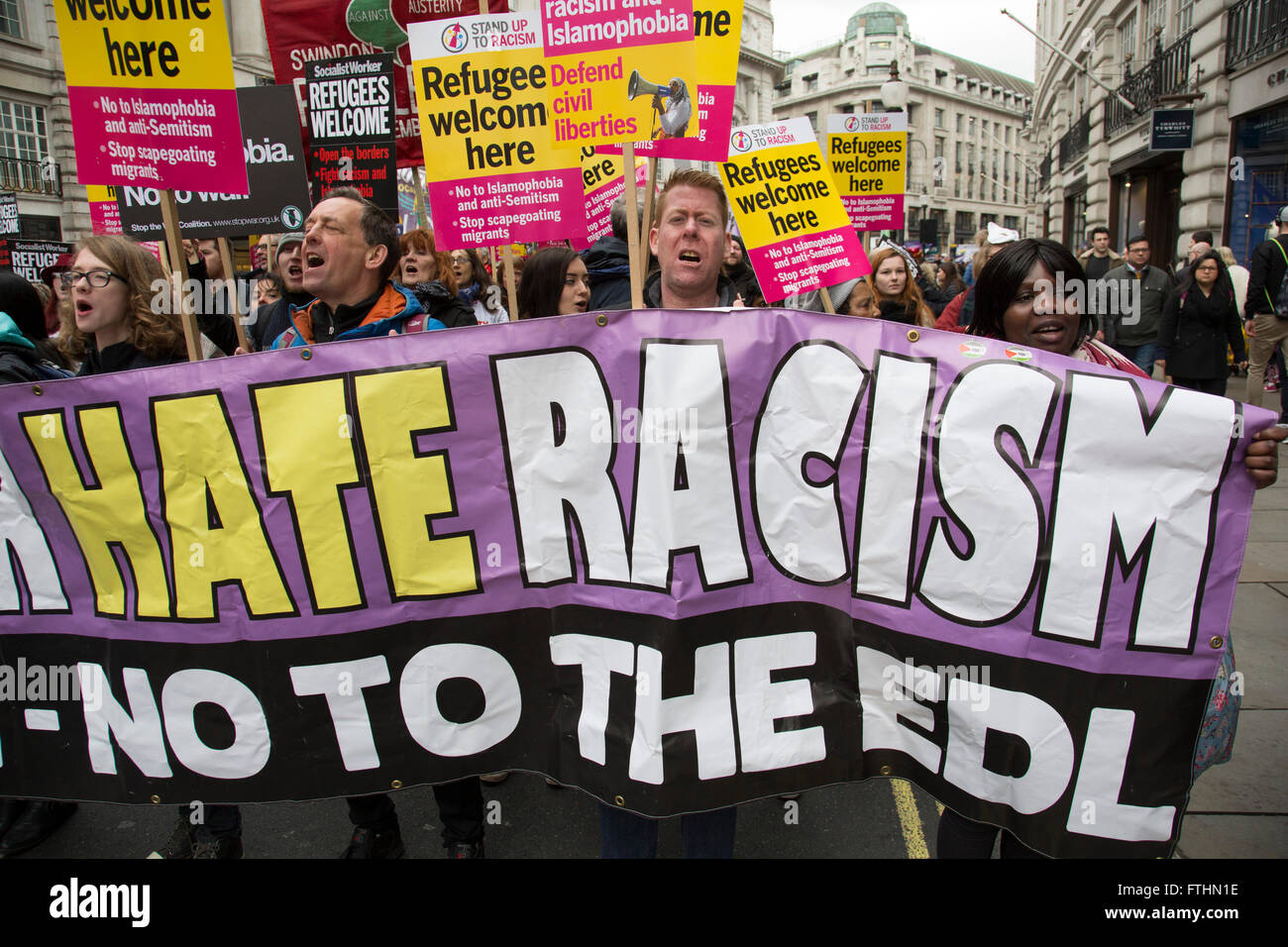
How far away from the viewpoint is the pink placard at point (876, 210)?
24.2 feet

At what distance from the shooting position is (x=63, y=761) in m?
2.69

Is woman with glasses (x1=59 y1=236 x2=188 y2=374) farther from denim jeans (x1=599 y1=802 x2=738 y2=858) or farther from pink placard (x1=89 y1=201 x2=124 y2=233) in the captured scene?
pink placard (x1=89 y1=201 x2=124 y2=233)

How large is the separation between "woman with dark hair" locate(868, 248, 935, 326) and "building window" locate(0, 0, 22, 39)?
26.6 m

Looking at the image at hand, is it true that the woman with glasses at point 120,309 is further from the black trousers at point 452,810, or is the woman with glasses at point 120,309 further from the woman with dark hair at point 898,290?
the woman with dark hair at point 898,290

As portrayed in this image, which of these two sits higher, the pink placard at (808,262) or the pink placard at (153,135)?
the pink placard at (153,135)

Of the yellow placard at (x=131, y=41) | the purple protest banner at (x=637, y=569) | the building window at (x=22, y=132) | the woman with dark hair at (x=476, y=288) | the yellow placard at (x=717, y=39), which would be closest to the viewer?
the purple protest banner at (x=637, y=569)

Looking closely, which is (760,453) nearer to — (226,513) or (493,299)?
(226,513)

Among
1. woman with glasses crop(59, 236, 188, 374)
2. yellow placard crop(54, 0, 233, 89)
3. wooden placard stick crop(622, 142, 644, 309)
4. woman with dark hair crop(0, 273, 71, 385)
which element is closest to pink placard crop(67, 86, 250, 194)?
yellow placard crop(54, 0, 233, 89)

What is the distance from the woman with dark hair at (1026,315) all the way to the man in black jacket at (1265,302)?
27.0 feet

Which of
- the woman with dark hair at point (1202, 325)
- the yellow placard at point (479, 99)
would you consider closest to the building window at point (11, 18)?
→ the yellow placard at point (479, 99)

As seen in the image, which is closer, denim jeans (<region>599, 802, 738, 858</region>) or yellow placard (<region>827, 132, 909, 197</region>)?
denim jeans (<region>599, 802, 738, 858</region>)

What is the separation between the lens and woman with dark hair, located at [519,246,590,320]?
455 cm

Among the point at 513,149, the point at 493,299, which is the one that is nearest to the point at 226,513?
the point at 513,149

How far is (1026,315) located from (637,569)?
140 centimetres
